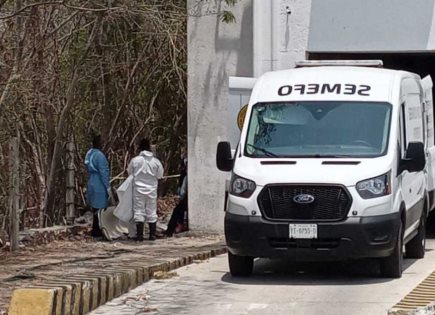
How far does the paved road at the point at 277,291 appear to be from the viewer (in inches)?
422

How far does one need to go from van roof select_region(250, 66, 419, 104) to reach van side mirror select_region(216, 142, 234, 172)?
0.74 meters

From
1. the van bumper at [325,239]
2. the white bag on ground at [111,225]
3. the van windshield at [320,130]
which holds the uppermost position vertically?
the van windshield at [320,130]

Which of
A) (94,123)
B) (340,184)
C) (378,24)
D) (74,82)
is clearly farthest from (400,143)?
(94,123)

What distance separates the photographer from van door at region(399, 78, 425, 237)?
43.3ft

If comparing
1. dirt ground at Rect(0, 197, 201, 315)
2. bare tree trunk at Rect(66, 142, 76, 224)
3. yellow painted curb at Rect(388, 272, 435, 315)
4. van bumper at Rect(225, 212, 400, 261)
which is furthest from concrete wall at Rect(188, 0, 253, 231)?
yellow painted curb at Rect(388, 272, 435, 315)

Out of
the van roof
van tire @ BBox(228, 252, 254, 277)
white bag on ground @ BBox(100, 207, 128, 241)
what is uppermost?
the van roof

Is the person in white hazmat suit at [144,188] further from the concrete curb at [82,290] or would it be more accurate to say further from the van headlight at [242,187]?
the van headlight at [242,187]

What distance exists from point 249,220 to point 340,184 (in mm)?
1141

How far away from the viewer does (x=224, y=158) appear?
1317cm

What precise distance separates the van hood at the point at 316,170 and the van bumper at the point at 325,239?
1.54ft

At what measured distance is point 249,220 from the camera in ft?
40.0

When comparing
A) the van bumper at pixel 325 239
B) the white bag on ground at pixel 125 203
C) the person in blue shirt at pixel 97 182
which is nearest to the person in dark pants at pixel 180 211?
the white bag on ground at pixel 125 203

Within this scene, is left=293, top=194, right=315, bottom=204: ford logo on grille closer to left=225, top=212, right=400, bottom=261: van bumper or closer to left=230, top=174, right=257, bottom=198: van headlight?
left=225, top=212, right=400, bottom=261: van bumper

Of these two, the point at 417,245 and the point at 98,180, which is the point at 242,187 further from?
the point at 98,180
